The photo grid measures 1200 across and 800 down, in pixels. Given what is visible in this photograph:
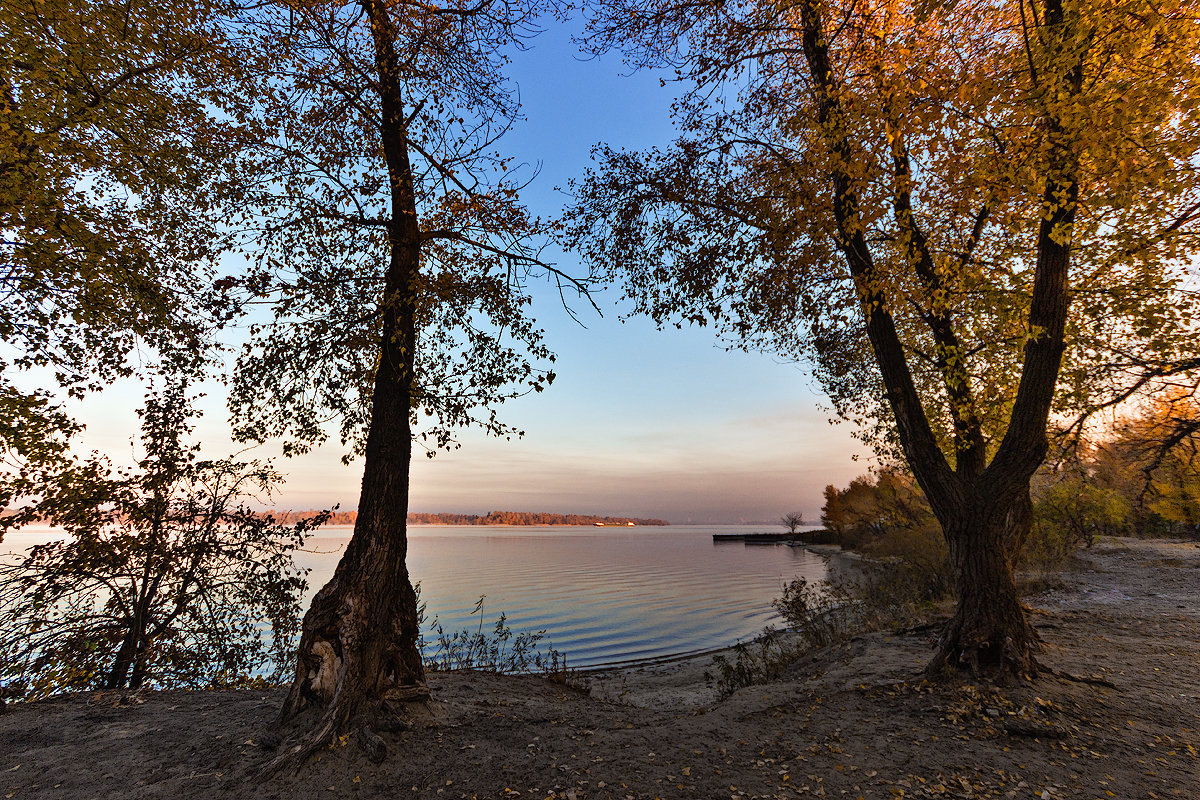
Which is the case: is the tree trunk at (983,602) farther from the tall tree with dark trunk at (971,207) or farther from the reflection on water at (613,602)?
the reflection on water at (613,602)

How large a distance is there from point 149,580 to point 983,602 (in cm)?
1234

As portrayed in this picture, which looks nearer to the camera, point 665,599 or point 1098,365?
point 1098,365

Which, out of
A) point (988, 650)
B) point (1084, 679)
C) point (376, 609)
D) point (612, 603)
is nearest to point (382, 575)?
point (376, 609)

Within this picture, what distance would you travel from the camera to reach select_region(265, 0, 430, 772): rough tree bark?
5.60 metres

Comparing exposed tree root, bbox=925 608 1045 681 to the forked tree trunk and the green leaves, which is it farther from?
the green leaves

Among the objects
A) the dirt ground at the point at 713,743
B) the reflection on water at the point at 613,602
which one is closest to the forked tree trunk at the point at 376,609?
the dirt ground at the point at 713,743

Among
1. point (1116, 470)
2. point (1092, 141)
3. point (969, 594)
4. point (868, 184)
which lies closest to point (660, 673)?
point (969, 594)

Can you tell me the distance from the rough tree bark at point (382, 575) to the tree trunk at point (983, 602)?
22.5 ft

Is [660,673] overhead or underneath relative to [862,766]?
underneath

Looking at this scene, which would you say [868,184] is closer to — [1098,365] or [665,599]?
[1098,365]

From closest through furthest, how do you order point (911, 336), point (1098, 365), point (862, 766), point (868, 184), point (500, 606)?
point (862, 766), point (868, 184), point (1098, 365), point (911, 336), point (500, 606)

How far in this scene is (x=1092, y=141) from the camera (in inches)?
202

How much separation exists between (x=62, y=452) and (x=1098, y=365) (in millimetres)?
15317

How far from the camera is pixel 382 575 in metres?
6.30
